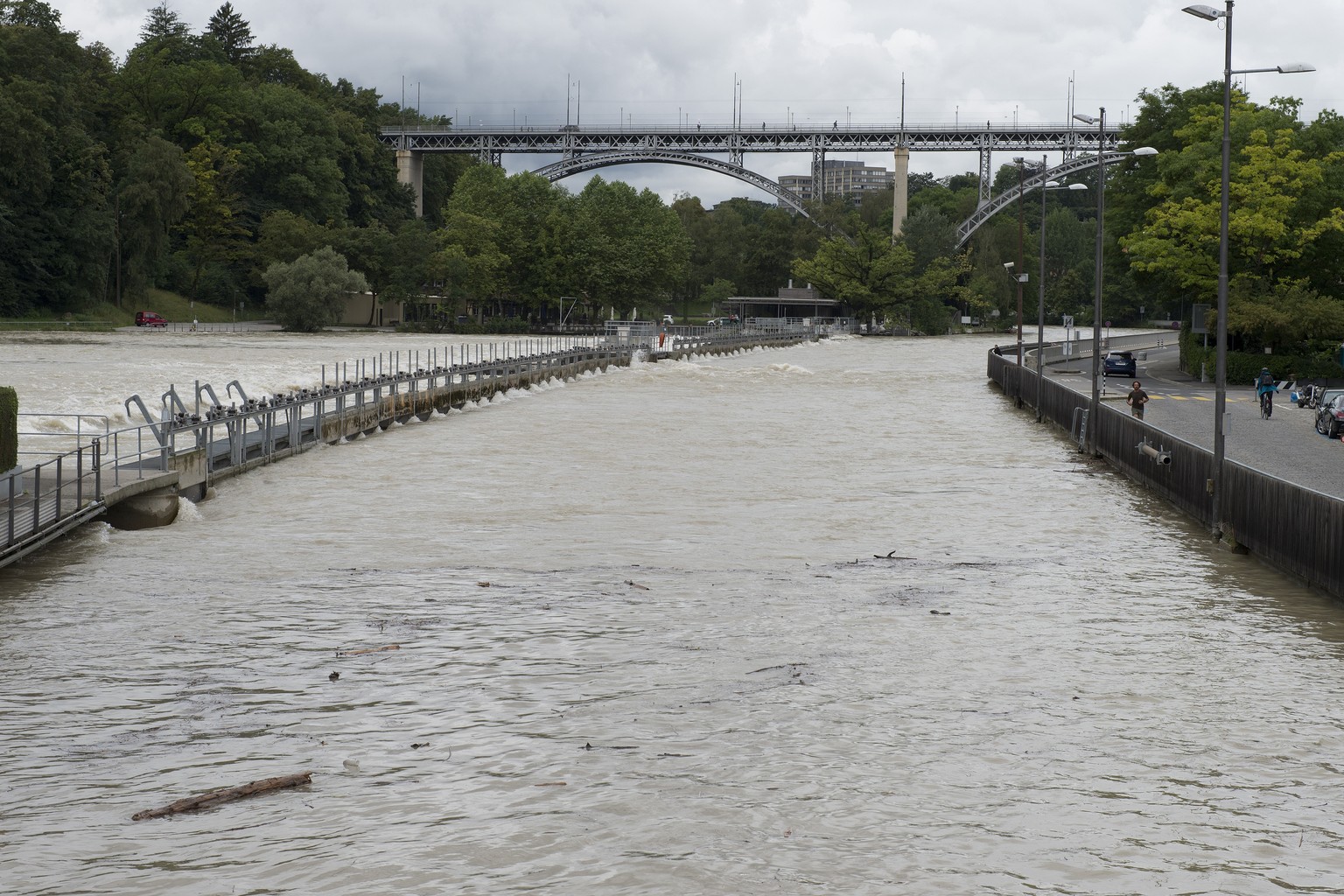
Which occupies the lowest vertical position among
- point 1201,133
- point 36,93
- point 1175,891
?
point 1175,891

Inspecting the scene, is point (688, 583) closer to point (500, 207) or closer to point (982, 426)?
point (982, 426)

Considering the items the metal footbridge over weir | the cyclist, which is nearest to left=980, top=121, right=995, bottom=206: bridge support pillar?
the metal footbridge over weir

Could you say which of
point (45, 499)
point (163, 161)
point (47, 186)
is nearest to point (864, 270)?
point (163, 161)

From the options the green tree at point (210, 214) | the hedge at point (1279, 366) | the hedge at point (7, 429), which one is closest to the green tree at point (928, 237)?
the green tree at point (210, 214)

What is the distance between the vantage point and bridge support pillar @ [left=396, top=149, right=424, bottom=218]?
173 meters

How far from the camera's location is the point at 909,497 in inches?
1310

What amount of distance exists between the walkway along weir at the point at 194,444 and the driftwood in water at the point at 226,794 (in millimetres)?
10262

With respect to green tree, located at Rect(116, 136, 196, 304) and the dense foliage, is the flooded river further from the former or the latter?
green tree, located at Rect(116, 136, 196, 304)

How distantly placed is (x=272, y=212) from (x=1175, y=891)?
14196cm

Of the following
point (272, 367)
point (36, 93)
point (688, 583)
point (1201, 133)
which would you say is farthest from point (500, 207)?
point (688, 583)

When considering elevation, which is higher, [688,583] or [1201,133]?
[1201,133]

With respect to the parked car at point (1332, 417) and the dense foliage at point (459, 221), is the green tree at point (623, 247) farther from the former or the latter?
the parked car at point (1332, 417)

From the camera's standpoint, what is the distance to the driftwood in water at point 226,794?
12.1 meters

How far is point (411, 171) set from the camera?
6875 inches
